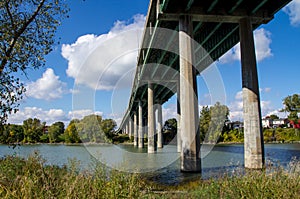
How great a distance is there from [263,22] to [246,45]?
3710mm

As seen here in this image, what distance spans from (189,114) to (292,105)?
3083 inches

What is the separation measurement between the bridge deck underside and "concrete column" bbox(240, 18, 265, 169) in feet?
7.41

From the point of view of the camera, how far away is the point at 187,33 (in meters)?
21.8

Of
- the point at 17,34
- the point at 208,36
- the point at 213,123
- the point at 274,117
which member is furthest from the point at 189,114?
the point at 274,117

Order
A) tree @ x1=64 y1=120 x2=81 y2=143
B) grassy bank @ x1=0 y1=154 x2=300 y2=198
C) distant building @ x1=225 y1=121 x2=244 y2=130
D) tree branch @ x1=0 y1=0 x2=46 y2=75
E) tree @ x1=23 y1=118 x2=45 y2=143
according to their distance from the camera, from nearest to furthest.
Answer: grassy bank @ x1=0 y1=154 x2=300 y2=198 → tree branch @ x1=0 y1=0 x2=46 y2=75 → tree @ x1=23 y1=118 x2=45 y2=143 → tree @ x1=64 y1=120 x2=81 y2=143 → distant building @ x1=225 y1=121 x2=244 y2=130

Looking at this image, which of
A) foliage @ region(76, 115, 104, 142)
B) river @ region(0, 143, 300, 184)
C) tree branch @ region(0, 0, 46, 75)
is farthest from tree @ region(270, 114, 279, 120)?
tree branch @ region(0, 0, 46, 75)

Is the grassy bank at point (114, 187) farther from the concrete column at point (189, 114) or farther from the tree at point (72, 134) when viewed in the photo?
the tree at point (72, 134)

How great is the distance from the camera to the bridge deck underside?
22.4m

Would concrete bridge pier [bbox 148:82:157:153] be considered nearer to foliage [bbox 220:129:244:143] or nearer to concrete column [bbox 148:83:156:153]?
concrete column [bbox 148:83:156:153]

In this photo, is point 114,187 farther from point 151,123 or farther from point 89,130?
point 89,130

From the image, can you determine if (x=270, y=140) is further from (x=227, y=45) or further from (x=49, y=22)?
(x=49, y=22)

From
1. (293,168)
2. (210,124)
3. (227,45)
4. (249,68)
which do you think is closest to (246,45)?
(249,68)

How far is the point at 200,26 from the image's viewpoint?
2925 centimetres

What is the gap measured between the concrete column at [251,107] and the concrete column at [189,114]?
433 centimetres
